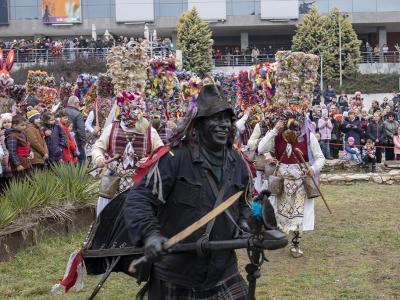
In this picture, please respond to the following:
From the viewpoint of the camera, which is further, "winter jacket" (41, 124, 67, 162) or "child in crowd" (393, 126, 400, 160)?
"child in crowd" (393, 126, 400, 160)

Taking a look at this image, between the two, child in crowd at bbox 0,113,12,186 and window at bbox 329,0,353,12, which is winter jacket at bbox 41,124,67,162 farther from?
window at bbox 329,0,353,12

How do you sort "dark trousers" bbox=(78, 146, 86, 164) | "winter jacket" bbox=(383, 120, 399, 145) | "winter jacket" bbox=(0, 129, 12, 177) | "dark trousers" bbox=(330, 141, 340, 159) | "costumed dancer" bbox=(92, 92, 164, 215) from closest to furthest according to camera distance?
"costumed dancer" bbox=(92, 92, 164, 215)
"winter jacket" bbox=(0, 129, 12, 177)
"dark trousers" bbox=(78, 146, 86, 164)
"winter jacket" bbox=(383, 120, 399, 145)
"dark trousers" bbox=(330, 141, 340, 159)

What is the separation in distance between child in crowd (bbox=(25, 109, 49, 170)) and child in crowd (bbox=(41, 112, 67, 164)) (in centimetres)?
41

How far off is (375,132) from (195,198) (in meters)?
14.9

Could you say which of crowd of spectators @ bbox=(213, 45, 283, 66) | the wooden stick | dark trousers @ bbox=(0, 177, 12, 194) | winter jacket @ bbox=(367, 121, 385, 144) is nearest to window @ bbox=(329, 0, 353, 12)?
crowd of spectators @ bbox=(213, 45, 283, 66)

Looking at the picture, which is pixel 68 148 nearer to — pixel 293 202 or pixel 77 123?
pixel 77 123

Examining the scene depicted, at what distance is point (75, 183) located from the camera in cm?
977

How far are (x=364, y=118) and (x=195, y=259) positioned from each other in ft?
51.5

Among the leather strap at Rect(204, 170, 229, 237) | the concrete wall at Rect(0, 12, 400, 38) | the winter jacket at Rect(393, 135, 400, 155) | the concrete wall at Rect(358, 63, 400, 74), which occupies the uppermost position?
the concrete wall at Rect(0, 12, 400, 38)

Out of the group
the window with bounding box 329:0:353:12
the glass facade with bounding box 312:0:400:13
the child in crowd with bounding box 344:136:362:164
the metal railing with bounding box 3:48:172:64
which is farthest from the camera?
→ the window with bounding box 329:0:353:12

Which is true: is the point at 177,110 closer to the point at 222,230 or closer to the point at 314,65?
the point at 314,65

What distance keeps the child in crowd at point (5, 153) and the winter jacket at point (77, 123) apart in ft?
10.2

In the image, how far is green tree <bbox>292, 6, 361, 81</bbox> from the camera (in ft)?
137

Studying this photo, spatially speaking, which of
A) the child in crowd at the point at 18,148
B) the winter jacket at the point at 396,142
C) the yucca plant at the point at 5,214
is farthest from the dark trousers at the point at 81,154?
the winter jacket at the point at 396,142
